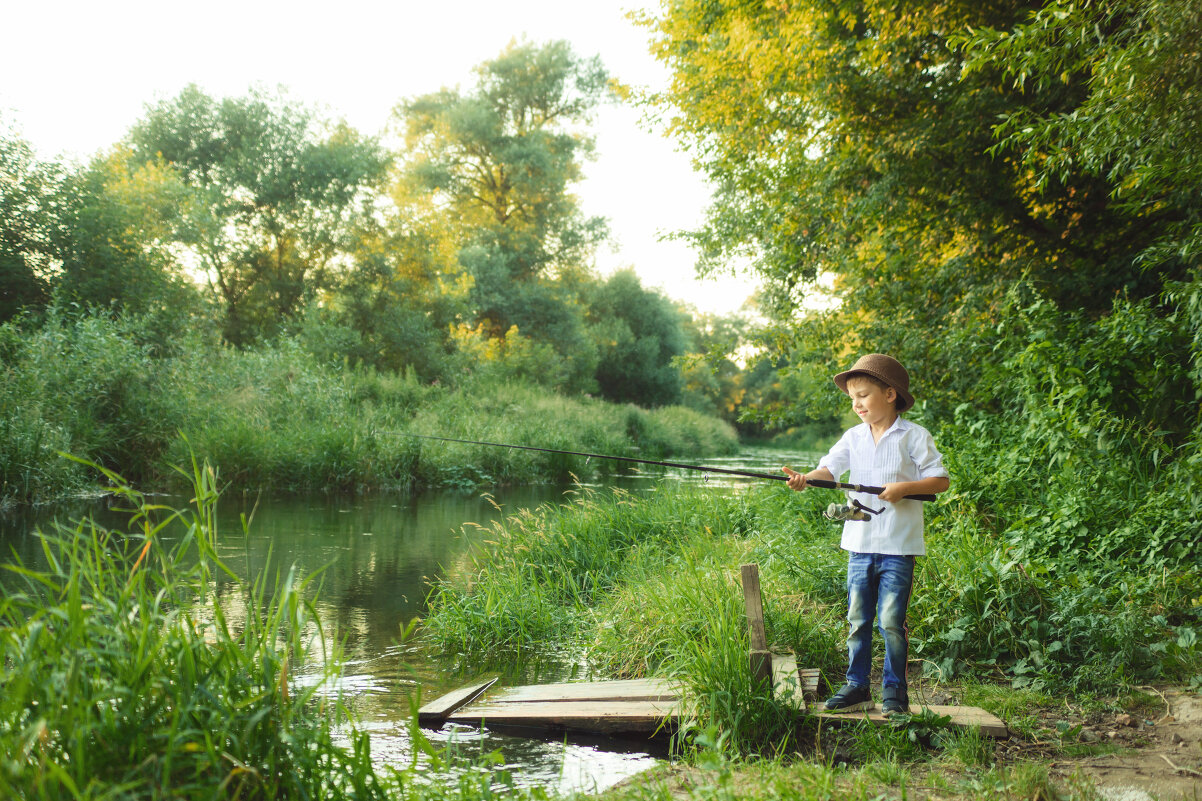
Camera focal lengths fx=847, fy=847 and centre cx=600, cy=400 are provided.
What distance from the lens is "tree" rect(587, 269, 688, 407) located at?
1385 inches

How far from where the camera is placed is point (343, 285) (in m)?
24.0

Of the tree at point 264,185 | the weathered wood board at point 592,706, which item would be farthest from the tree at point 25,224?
the weathered wood board at point 592,706

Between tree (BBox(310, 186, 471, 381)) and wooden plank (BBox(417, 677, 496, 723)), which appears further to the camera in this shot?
tree (BBox(310, 186, 471, 381))

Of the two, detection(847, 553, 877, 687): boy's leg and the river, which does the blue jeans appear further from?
the river

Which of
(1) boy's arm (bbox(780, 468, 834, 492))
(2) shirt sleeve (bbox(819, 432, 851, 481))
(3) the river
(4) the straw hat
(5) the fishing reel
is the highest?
(4) the straw hat

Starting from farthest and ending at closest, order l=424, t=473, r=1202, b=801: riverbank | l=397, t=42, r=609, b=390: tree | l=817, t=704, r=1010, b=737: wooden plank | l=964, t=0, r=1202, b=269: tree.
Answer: l=397, t=42, r=609, b=390: tree
l=964, t=0, r=1202, b=269: tree
l=817, t=704, r=1010, b=737: wooden plank
l=424, t=473, r=1202, b=801: riverbank

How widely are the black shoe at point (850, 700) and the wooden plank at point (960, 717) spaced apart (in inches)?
1.6

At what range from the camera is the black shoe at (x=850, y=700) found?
354 cm

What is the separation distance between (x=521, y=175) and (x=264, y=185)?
10.5m

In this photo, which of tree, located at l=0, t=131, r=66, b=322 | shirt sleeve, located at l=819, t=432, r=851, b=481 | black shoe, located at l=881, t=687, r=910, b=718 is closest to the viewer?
black shoe, located at l=881, t=687, r=910, b=718

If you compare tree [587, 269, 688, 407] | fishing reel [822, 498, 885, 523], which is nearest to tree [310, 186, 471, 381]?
tree [587, 269, 688, 407]

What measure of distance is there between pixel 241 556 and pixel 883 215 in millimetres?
6812

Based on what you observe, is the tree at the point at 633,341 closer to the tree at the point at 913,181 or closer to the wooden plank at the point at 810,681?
the tree at the point at 913,181

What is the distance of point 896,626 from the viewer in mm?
3443
